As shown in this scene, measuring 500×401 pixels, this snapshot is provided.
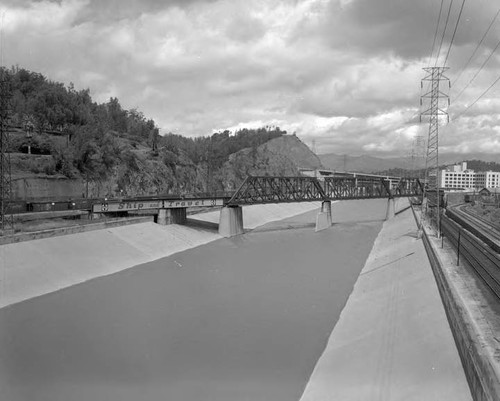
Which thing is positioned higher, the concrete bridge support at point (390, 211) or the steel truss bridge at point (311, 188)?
the steel truss bridge at point (311, 188)

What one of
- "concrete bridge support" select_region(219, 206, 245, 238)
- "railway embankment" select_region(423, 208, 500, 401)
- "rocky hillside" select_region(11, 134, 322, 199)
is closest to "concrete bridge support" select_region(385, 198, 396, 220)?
"concrete bridge support" select_region(219, 206, 245, 238)

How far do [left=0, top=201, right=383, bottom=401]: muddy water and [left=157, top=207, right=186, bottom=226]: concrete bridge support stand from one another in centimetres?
1813

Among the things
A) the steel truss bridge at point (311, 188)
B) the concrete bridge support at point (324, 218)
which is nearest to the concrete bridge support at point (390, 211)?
the steel truss bridge at point (311, 188)

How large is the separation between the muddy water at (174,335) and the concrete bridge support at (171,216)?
1813 centimetres

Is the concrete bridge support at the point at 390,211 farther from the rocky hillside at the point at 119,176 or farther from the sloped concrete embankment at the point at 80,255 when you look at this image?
the sloped concrete embankment at the point at 80,255

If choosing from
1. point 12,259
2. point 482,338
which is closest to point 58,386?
point 482,338

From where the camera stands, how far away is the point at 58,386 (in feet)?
55.8

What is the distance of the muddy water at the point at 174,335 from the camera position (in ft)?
56.5

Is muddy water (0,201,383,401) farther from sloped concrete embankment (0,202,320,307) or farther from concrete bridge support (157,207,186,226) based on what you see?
concrete bridge support (157,207,186,226)

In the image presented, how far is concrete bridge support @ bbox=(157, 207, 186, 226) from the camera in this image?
6141 cm

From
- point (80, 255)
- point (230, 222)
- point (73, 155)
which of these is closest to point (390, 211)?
point (230, 222)

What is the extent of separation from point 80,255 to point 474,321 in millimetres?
31320

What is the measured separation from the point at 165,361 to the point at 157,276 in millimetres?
19821

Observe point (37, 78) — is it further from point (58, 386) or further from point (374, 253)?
point (58, 386)
